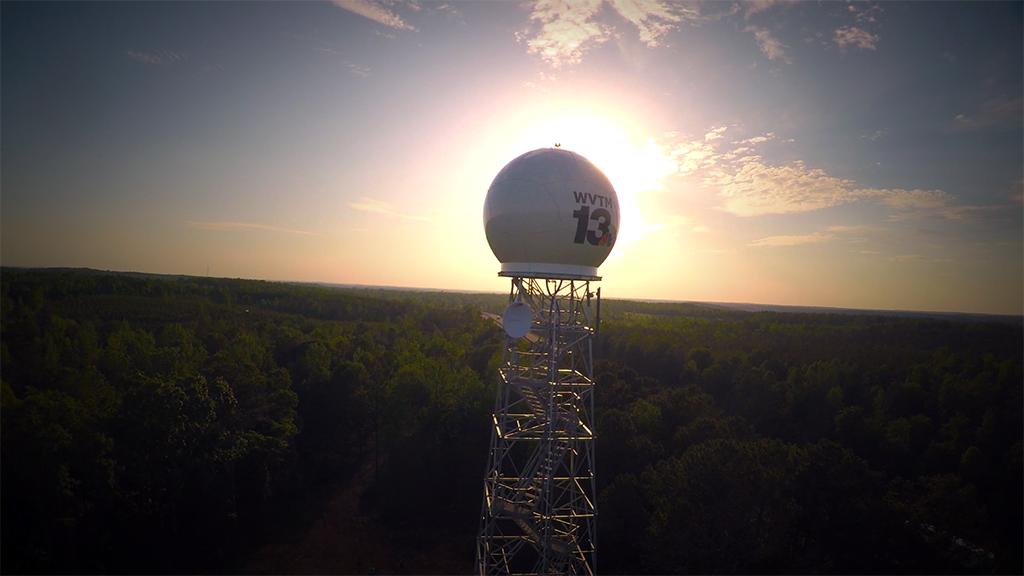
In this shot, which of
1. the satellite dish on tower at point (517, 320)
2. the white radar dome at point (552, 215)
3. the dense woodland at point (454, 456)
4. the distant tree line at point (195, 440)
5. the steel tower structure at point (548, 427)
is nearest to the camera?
the white radar dome at point (552, 215)

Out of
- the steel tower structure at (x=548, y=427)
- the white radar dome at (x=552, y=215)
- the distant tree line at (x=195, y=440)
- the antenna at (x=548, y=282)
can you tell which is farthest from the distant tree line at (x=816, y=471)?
the distant tree line at (x=195, y=440)

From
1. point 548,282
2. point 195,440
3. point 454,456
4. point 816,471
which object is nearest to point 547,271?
point 548,282

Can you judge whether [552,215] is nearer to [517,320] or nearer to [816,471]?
[517,320]

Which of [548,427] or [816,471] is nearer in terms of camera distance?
[548,427]

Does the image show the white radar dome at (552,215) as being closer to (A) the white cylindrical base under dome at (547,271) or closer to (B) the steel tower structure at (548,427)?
(A) the white cylindrical base under dome at (547,271)

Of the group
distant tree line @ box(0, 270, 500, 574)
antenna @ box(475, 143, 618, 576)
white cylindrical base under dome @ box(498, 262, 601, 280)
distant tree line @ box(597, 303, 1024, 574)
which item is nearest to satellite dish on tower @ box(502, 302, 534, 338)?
antenna @ box(475, 143, 618, 576)

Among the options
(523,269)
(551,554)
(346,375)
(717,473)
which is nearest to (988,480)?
Answer: (717,473)
